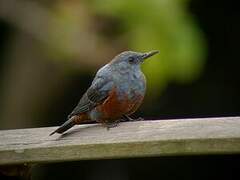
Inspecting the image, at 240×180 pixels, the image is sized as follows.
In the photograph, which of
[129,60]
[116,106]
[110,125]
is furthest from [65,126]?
[129,60]

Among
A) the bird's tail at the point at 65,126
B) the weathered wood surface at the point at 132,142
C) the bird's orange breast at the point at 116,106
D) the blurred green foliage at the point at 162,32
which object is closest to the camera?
the weathered wood surface at the point at 132,142

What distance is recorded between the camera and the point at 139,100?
149 inches

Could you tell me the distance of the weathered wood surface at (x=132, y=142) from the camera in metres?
2.77

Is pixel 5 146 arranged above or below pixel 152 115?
above

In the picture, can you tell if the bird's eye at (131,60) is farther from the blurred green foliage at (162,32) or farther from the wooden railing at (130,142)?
the wooden railing at (130,142)

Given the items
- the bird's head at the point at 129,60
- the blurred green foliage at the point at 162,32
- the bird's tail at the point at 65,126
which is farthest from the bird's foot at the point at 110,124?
the blurred green foliage at the point at 162,32

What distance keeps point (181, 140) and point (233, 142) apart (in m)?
0.19

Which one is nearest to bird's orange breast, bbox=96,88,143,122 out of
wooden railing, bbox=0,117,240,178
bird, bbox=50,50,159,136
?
bird, bbox=50,50,159,136

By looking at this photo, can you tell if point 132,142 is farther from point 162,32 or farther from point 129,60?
point 162,32

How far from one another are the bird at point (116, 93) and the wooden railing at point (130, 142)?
0.51m

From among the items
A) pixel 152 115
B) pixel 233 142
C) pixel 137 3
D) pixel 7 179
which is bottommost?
pixel 152 115

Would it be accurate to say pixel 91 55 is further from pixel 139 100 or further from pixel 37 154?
pixel 37 154

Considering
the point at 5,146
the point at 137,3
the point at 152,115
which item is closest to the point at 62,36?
the point at 137,3

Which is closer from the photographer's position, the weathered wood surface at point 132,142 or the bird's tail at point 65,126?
the weathered wood surface at point 132,142
